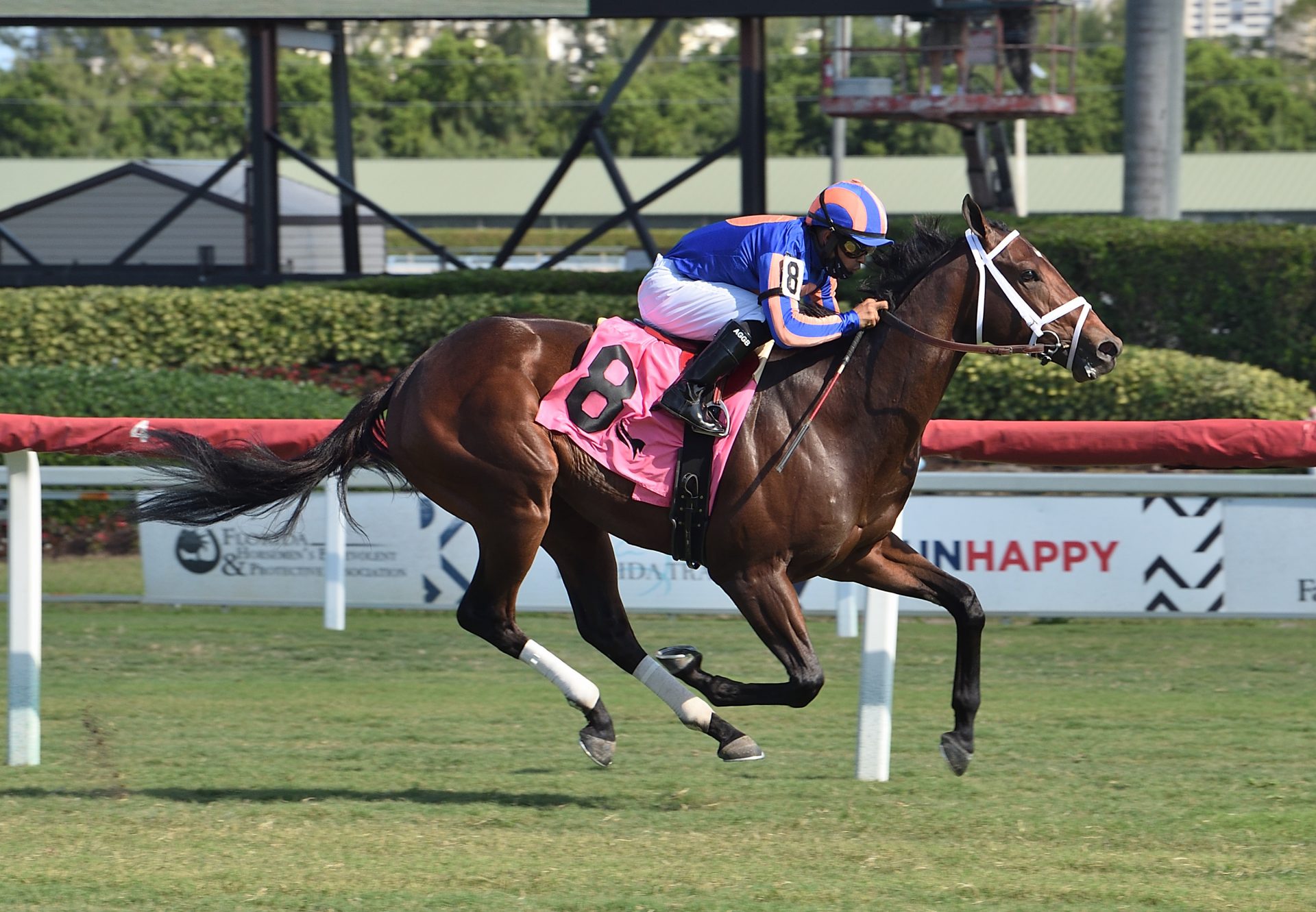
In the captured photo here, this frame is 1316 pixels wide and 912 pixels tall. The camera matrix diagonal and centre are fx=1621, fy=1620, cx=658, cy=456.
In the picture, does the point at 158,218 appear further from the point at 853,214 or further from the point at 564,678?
the point at 853,214

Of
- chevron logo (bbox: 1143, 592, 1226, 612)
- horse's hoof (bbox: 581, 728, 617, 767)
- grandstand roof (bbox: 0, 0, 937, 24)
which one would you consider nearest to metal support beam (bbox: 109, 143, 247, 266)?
grandstand roof (bbox: 0, 0, 937, 24)

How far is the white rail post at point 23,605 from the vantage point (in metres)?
5.27

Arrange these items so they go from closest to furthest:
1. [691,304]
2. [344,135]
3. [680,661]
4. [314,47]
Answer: [691,304] < [680,661] < [314,47] < [344,135]

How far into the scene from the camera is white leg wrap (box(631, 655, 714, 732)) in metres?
4.98

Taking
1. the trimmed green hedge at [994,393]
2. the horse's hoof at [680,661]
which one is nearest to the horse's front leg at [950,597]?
the horse's hoof at [680,661]

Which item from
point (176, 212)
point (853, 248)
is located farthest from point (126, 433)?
point (176, 212)

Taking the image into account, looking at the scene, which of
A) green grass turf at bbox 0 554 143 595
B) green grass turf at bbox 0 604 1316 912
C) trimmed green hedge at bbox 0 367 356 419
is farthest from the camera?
trimmed green hedge at bbox 0 367 356 419

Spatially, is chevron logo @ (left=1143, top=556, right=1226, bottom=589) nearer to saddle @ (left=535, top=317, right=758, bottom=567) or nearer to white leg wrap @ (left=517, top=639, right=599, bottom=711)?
saddle @ (left=535, top=317, right=758, bottom=567)

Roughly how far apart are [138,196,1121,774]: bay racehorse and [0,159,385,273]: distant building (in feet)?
67.7

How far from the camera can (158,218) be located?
2888 centimetres

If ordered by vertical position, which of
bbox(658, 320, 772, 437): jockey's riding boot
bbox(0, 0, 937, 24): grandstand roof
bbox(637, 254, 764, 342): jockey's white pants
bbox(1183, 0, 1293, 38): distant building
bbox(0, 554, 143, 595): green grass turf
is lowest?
bbox(0, 554, 143, 595): green grass turf

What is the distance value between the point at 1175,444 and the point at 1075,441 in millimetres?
338

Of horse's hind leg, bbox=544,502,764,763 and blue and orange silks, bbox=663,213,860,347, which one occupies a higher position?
blue and orange silks, bbox=663,213,860,347

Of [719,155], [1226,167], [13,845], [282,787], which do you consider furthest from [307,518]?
[1226,167]
